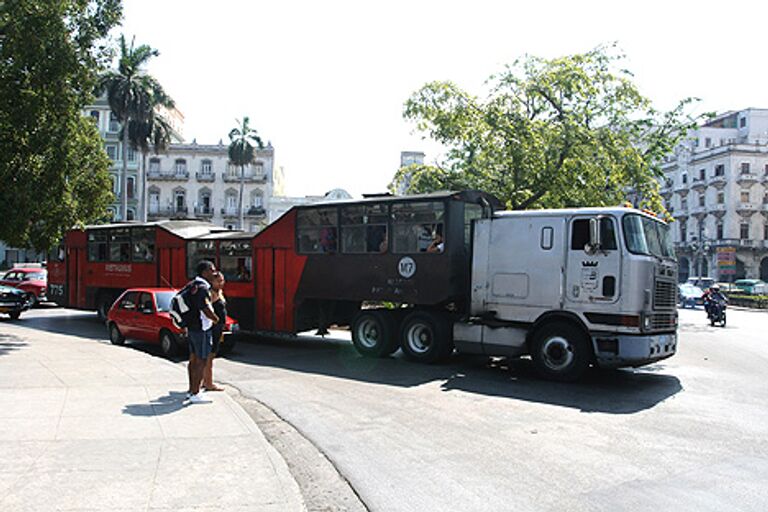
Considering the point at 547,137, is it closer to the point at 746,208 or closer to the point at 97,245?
the point at 97,245

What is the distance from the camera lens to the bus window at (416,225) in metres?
12.8

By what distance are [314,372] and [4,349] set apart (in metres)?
6.30

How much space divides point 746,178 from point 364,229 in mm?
73319

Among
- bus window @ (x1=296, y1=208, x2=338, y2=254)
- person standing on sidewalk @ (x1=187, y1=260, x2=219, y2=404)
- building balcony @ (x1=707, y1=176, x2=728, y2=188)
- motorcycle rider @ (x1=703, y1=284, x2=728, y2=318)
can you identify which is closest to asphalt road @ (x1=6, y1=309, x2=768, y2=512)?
person standing on sidewalk @ (x1=187, y1=260, x2=219, y2=404)

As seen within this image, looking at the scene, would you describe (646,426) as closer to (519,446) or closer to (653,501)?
(519,446)

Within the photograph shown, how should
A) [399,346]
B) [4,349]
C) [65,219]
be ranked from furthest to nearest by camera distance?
[65,219]
[399,346]
[4,349]

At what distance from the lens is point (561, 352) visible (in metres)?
11.1

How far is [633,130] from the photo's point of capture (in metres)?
24.0

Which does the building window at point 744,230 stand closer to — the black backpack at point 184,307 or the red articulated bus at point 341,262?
the red articulated bus at point 341,262

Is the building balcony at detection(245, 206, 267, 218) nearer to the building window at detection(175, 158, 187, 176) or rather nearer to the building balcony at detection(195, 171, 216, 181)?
the building balcony at detection(195, 171, 216, 181)

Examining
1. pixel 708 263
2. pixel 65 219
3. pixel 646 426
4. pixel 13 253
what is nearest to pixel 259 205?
pixel 13 253

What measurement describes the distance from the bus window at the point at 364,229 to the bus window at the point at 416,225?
0.32 meters

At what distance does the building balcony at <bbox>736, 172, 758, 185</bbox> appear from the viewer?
2921 inches

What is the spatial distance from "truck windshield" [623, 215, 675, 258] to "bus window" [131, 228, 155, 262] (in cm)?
1412
